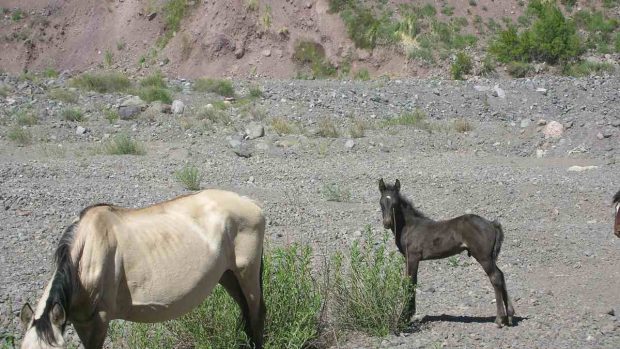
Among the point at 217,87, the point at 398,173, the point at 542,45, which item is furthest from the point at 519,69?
the point at 398,173

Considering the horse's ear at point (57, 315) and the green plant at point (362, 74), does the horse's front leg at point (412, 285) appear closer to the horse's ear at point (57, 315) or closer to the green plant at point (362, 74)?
the horse's ear at point (57, 315)

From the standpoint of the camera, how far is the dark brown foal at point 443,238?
7.20 m

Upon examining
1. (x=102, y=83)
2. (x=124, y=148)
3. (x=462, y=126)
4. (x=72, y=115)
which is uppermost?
(x=462, y=126)

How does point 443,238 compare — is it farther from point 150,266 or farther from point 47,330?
point 47,330

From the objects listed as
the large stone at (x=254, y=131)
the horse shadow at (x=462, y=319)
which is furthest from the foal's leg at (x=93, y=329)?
the large stone at (x=254, y=131)

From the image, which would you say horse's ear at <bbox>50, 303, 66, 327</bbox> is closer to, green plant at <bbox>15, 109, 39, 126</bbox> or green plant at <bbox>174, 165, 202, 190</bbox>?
green plant at <bbox>174, 165, 202, 190</bbox>

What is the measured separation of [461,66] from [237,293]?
1127 inches

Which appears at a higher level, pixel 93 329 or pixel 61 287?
pixel 61 287

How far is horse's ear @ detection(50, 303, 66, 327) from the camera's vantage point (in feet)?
14.0

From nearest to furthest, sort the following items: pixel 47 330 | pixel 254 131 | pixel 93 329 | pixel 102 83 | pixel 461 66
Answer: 1. pixel 47 330
2. pixel 93 329
3. pixel 254 131
4. pixel 102 83
5. pixel 461 66

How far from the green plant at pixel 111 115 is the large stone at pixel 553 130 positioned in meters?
11.0

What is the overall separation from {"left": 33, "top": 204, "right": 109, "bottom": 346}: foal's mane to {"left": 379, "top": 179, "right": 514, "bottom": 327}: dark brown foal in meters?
3.22

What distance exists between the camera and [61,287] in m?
4.46

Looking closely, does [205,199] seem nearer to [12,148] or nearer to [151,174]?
[151,174]
